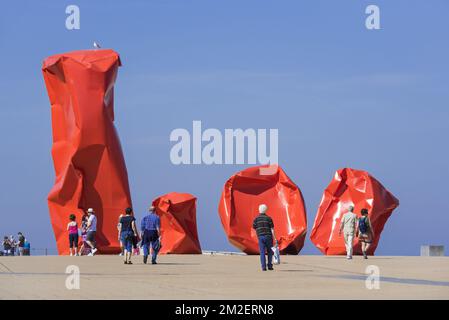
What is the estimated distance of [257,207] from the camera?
125 feet

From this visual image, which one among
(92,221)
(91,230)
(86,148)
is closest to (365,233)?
(92,221)

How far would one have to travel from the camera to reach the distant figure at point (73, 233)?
34594 millimetres

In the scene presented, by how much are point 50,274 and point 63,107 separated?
16577mm

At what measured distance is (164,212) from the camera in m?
39.4

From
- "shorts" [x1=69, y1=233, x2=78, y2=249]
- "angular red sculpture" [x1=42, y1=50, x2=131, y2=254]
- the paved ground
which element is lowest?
"shorts" [x1=69, y1=233, x2=78, y2=249]

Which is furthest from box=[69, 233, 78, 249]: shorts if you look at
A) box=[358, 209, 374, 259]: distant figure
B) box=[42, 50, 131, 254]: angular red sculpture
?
box=[358, 209, 374, 259]: distant figure

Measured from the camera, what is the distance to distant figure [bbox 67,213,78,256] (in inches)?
1362

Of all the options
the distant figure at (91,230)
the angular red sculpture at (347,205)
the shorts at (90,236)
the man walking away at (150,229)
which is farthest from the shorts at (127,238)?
the angular red sculpture at (347,205)

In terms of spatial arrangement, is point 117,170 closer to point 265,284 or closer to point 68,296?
point 265,284

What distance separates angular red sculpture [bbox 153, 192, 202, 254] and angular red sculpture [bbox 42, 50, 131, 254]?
81.0 inches

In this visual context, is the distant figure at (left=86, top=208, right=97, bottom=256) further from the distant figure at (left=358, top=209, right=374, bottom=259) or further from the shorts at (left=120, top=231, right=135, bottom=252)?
the distant figure at (left=358, top=209, right=374, bottom=259)

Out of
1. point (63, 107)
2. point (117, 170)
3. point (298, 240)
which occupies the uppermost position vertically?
point (63, 107)

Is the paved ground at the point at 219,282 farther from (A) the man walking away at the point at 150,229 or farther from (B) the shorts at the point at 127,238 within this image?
(A) the man walking away at the point at 150,229
